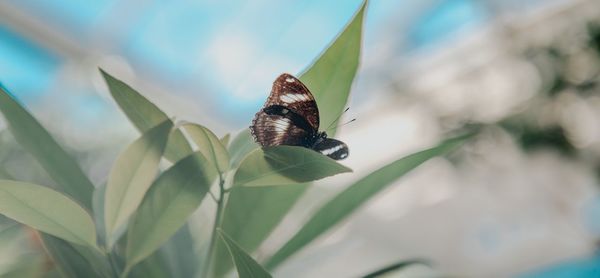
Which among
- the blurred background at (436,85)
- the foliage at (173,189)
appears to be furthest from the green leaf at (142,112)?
the blurred background at (436,85)

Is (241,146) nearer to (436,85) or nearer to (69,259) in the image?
(69,259)

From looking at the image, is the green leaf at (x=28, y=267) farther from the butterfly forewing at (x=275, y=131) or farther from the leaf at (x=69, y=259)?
the butterfly forewing at (x=275, y=131)

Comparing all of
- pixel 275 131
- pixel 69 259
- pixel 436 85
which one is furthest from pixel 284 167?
pixel 436 85

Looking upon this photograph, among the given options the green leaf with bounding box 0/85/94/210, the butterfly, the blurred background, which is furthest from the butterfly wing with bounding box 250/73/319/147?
the blurred background

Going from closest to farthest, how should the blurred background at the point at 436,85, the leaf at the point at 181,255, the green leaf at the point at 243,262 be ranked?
the green leaf at the point at 243,262, the leaf at the point at 181,255, the blurred background at the point at 436,85

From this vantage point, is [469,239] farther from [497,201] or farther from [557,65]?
[557,65]

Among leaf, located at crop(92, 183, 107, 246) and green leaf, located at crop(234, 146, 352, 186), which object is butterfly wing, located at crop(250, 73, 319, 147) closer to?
green leaf, located at crop(234, 146, 352, 186)

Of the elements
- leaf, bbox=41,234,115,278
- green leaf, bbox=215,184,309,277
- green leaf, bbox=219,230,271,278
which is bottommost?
leaf, bbox=41,234,115,278

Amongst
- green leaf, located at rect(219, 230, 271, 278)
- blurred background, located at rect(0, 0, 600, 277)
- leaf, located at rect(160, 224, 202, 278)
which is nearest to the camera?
green leaf, located at rect(219, 230, 271, 278)
